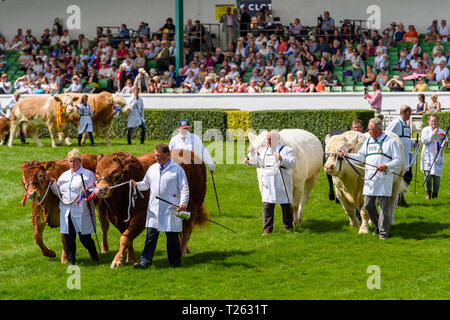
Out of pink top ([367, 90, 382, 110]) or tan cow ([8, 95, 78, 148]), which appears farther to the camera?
pink top ([367, 90, 382, 110])

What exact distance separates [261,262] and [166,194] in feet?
6.05

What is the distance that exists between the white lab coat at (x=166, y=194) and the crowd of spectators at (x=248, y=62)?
17.6 meters

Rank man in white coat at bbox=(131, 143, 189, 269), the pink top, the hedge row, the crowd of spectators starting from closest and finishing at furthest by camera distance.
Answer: man in white coat at bbox=(131, 143, 189, 269) < the hedge row < the pink top < the crowd of spectators

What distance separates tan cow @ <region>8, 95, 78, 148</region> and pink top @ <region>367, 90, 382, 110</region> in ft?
31.0

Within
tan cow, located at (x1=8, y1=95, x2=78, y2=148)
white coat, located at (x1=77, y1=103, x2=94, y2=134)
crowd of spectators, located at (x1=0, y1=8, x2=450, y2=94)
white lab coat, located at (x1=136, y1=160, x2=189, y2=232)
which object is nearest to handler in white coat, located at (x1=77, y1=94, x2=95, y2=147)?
white coat, located at (x1=77, y1=103, x2=94, y2=134)

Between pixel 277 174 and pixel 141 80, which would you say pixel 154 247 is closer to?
pixel 277 174

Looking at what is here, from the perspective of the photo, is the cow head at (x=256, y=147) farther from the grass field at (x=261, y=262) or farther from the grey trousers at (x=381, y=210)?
the grey trousers at (x=381, y=210)

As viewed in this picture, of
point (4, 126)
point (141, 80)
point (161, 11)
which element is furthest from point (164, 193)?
point (161, 11)

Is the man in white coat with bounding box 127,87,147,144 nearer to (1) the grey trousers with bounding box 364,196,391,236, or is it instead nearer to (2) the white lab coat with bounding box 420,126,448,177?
(2) the white lab coat with bounding box 420,126,448,177

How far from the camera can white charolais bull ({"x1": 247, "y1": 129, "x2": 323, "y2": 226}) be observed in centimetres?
1353

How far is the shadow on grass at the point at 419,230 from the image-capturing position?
12.8 meters

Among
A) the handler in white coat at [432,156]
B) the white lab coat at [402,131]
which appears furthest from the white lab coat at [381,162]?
the handler in white coat at [432,156]

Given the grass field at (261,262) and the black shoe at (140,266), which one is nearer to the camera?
the grass field at (261,262)
